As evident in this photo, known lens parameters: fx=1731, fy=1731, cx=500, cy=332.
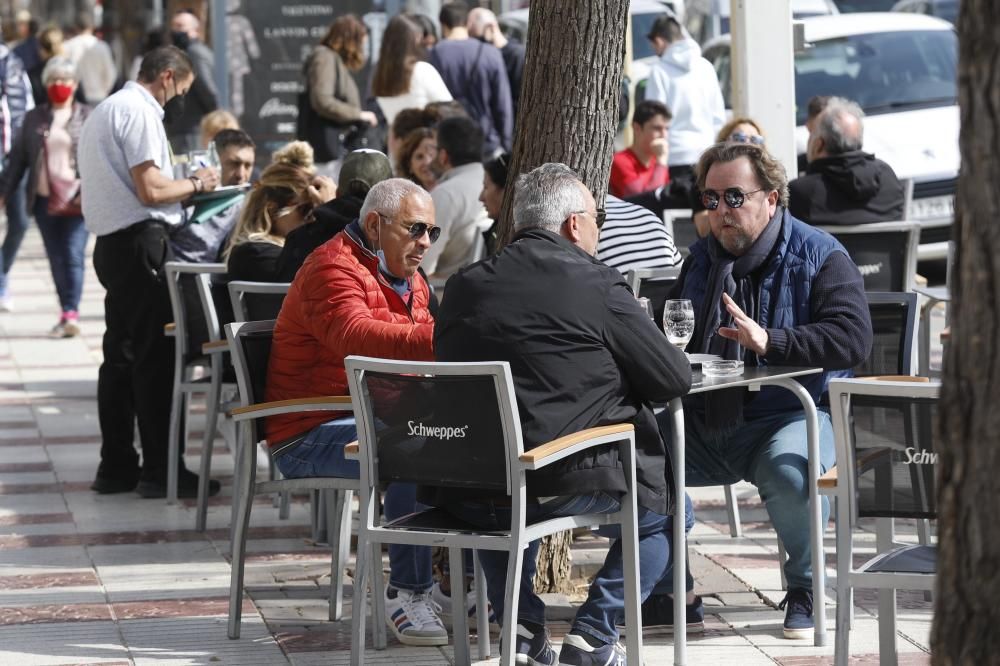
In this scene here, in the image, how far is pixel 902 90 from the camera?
13.2 metres

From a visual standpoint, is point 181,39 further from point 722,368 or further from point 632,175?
point 722,368

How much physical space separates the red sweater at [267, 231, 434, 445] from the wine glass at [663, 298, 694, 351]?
718mm

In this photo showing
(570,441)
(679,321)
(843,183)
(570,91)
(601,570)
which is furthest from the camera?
(843,183)

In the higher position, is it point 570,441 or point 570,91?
point 570,91

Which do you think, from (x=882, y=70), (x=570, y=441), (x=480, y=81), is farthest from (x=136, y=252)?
(x=882, y=70)

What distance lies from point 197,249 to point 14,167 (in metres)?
4.82

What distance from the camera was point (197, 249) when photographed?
25.5ft

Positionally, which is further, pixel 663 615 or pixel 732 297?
pixel 732 297

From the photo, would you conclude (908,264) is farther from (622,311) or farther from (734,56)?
(622,311)

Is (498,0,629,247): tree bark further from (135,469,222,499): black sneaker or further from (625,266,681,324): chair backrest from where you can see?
(135,469,222,499): black sneaker

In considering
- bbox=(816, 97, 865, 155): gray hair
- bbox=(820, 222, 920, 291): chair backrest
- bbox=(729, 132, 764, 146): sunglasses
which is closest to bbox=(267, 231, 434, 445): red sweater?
bbox=(820, 222, 920, 291): chair backrest

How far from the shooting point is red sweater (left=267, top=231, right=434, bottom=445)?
5.20 m

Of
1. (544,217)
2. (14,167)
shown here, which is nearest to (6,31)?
(14,167)

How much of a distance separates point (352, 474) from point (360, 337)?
41 centimetres
